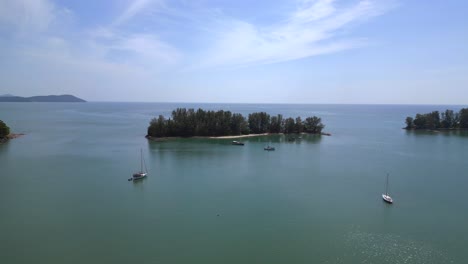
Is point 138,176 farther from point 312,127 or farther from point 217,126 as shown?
point 312,127

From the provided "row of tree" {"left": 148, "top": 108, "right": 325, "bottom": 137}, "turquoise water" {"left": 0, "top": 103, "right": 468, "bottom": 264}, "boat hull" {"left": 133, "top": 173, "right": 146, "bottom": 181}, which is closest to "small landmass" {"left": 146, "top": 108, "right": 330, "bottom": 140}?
"row of tree" {"left": 148, "top": 108, "right": 325, "bottom": 137}

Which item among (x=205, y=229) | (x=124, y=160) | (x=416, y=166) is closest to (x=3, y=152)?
(x=124, y=160)

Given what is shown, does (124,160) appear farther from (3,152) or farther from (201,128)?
(201,128)

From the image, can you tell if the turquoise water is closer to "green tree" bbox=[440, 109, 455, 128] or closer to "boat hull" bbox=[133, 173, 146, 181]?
"boat hull" bbox=[133, 173, 146, 181]

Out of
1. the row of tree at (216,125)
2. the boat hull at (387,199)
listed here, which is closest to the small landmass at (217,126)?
the row of tree at (216,125)

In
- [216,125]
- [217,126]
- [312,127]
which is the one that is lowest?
[312,127]

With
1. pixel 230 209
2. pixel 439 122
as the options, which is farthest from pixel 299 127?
pixel 230 209

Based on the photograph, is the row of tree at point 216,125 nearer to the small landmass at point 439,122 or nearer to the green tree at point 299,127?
the green tree at point 299,127
